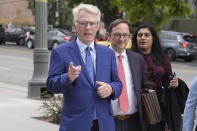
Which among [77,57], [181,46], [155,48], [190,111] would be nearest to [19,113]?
[155,48]

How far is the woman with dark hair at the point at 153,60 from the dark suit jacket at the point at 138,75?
24 centimetres

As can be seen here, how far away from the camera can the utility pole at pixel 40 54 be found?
10.8 metres

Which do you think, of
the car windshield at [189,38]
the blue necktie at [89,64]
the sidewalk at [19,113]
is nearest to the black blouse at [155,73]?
the blue necktie at [89,64]

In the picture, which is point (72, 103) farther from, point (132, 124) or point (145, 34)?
point (145, 34)

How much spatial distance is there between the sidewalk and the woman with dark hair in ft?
9.19

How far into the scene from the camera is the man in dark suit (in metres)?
4.09

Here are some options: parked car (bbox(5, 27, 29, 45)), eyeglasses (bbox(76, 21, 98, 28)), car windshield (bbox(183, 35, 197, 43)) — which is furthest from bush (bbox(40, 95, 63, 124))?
parked car (bbox(5, 27, 29, 45))

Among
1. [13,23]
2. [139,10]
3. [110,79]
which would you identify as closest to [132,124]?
[110,79]

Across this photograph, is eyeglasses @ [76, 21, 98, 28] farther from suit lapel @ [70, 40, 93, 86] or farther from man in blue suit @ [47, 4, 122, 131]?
suit lapel @ [70, 40, 93, 86]

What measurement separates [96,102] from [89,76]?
206 mm

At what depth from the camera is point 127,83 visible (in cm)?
415

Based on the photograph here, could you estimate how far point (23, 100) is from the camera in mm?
10492

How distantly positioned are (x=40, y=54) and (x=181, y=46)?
15404 millimetres

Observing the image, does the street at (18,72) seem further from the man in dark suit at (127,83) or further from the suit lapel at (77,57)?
the suit lapel at (77,57)
